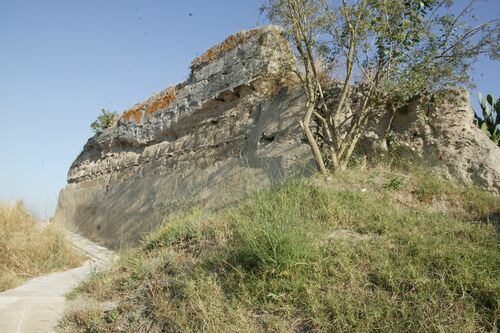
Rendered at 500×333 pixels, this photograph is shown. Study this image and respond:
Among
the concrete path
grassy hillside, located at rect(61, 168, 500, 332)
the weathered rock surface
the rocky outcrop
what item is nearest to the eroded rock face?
the weathered rock surface

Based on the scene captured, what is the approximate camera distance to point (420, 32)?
20.0ft

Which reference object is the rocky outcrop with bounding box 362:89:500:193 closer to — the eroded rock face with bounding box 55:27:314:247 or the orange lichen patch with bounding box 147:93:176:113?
the eroded rock face with bounding box 55:27:314:247

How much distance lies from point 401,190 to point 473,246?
73.3 inches

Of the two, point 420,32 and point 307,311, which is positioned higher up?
point 420,32

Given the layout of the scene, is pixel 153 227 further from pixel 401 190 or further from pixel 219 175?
pixel 401 190

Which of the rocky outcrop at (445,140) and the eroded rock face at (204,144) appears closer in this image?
the rocky outcrop at (445,140)

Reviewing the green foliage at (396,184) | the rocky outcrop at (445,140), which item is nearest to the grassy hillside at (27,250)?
the green foliage at (396,184)

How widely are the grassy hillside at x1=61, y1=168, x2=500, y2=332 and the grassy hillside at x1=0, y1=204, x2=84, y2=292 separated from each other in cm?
211

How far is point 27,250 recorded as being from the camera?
6867mm

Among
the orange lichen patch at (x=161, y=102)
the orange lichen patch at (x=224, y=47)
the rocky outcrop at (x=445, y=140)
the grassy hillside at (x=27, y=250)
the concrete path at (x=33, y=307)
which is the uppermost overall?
the orange lichen patch at (x=224, y=47)

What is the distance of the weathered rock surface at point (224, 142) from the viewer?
19.8ft

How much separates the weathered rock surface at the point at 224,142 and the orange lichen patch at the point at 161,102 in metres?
0.04

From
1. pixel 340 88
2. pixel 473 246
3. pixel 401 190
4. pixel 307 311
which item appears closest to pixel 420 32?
pixel 340 88

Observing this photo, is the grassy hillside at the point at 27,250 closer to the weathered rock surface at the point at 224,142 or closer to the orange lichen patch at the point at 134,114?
the weathered rock surface at the point at 224,142
